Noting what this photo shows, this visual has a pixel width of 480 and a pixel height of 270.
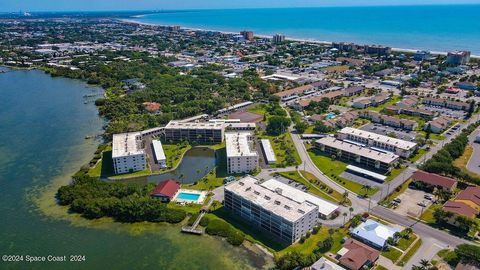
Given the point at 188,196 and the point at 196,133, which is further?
the point at 196,133

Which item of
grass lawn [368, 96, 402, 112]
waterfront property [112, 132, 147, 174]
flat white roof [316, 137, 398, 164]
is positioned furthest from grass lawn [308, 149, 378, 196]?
grass lawn [368, 96, 402, 112]

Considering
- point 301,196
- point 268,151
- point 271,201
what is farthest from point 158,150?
point 301,196

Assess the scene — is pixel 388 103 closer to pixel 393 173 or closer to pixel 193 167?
pixel 393 173

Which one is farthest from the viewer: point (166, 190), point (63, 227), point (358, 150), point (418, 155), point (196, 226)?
point (418, 155)

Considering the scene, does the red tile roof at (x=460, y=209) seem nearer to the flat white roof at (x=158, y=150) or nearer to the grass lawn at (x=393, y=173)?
the grass lawn at (x=393, y=173)

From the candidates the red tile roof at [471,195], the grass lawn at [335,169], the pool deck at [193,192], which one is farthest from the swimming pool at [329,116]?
the pool deck at [193,192]

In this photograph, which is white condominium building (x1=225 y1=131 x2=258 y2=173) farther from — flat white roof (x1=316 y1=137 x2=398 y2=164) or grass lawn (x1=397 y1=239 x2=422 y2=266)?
grass lawn (x1=397 y1=239 x2=422 y2=266)

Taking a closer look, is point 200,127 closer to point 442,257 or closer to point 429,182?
point 429,182
